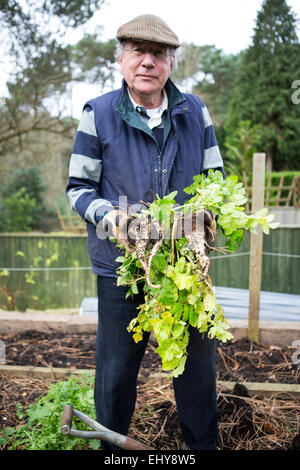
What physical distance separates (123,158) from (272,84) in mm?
19661

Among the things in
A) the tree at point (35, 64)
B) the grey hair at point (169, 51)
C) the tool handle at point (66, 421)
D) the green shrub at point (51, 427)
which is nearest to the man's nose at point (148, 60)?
the grey hair at point (169, 51)

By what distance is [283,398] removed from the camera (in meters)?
2.50

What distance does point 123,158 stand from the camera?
184 centimetres

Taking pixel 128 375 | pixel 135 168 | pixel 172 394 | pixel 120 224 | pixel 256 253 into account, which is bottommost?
pixel 172 394

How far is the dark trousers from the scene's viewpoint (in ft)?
6.23

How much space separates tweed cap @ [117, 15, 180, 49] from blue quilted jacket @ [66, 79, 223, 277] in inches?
8.5

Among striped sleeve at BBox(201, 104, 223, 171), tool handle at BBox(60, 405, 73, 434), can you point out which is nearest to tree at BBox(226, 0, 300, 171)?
striped sleeve at BBox(201, 104, 223, 171)

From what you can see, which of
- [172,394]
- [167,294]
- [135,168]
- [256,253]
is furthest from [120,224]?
[256,253]

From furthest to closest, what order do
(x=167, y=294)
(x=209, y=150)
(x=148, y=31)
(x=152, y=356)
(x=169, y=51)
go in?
(x=152, y=356), (x=209, y=150), (x=169, y=51), (x=148, y=31), (x=167, y=294)

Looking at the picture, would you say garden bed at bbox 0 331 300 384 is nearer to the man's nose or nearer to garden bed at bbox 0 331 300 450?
garden bed at bbox 0 331 300 450

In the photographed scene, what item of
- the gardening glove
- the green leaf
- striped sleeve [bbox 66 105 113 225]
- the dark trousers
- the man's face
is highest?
the man's face

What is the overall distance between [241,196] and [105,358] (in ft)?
3.34

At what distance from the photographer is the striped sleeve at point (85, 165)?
1794mm

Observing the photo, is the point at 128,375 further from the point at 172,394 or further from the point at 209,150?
the point at 209,150
